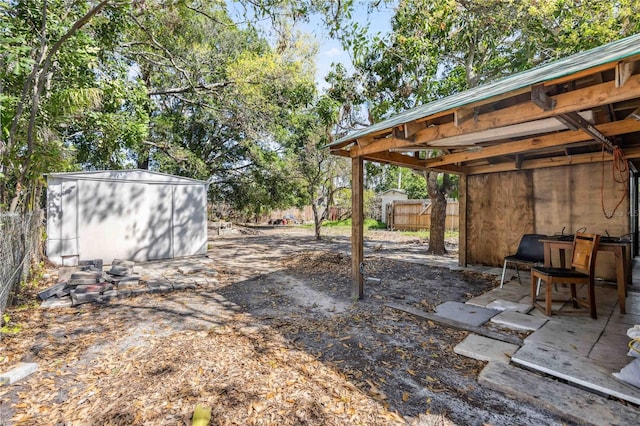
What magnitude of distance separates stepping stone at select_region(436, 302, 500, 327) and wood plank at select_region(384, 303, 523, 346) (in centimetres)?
10

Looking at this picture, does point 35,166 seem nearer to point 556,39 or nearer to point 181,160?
point 181,160

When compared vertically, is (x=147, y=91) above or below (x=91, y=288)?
above

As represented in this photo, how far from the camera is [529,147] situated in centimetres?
405

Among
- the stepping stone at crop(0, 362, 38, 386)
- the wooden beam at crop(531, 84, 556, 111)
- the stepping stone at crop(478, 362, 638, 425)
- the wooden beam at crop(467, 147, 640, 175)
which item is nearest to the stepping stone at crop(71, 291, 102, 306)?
the stepping stone at crop(0, 362, 38, 386)

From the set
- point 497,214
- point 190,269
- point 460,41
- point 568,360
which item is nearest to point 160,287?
point 190,269

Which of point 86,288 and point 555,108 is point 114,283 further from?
point 555,108

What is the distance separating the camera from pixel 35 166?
409 centimetres

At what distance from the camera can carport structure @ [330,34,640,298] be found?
7.35ft

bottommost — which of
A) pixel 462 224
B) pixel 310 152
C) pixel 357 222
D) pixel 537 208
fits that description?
pixel 462 224

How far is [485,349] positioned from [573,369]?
0.59 metres

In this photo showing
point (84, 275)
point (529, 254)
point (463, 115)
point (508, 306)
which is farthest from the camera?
point (529, 254)

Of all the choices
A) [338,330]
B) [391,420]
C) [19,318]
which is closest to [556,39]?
[338,330]

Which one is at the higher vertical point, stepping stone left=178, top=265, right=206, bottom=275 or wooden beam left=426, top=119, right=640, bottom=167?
wooden beam left=426, top=119, right=640, bottom=167

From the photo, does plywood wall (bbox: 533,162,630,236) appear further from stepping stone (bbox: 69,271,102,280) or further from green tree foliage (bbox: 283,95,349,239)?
stepping stone (bbox: 69,271,102,280)
